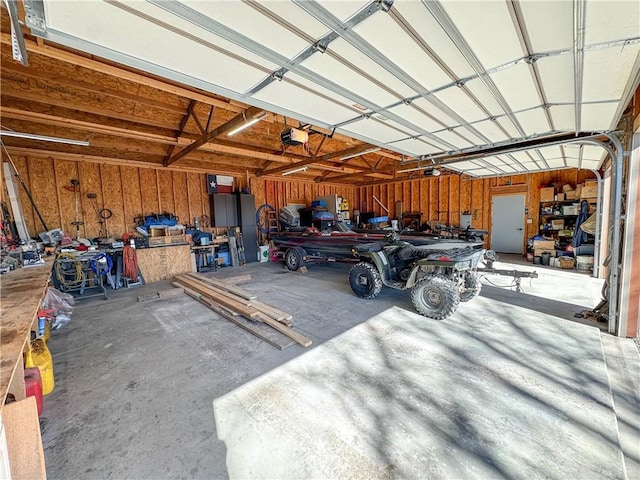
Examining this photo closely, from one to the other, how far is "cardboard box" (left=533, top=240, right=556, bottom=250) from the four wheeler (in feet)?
15.8

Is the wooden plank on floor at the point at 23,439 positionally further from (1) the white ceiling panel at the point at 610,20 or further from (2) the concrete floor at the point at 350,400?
(1) the white ceiling panel at the point at 610,20

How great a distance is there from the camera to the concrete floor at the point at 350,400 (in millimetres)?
1624

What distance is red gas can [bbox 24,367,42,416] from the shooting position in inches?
74.5

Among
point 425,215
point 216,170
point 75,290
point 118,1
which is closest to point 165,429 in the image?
point 118,1

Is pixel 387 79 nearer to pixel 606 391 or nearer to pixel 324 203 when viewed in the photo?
pixel 606 391

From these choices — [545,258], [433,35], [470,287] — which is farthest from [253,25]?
[545,258]

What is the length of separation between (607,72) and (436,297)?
2.91m

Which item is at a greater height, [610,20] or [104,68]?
[104,68]

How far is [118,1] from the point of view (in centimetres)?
140

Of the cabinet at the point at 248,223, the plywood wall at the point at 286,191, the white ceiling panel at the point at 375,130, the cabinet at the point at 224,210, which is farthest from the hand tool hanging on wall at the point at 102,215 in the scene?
the white ceiling panel at the point at 375,130

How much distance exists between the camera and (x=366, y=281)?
469 centimetres

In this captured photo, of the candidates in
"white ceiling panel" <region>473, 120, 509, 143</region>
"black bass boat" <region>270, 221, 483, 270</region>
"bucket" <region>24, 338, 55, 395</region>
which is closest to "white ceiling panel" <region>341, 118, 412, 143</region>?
"white ceiling panel" <region>473, 120, 509, 143</region>

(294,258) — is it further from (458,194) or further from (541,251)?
(541,251)

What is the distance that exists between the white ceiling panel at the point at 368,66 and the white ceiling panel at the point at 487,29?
59cm
